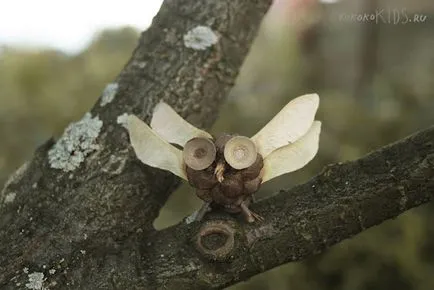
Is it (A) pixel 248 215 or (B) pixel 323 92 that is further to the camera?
(B) pixel 323 92

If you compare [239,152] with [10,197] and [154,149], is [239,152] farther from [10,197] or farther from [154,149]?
[10,197]

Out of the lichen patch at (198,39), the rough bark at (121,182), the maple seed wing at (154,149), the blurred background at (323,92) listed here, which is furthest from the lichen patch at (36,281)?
the blurred background at (323,92)

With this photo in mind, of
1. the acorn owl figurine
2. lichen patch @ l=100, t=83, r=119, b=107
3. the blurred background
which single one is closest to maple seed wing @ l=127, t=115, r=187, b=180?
the acorn owl figurine

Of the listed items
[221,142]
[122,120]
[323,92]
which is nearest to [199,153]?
[221,142]

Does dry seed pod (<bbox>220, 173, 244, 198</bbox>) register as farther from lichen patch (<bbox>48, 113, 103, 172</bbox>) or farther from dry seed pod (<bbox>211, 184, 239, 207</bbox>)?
lichen patch (<bbox>48, 113, 103, 172</bbox>)

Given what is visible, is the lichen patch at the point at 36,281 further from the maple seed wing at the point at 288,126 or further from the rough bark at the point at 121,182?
the maple seed wing at the point at 288,126

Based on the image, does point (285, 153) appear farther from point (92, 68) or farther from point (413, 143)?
point (92, 68)
